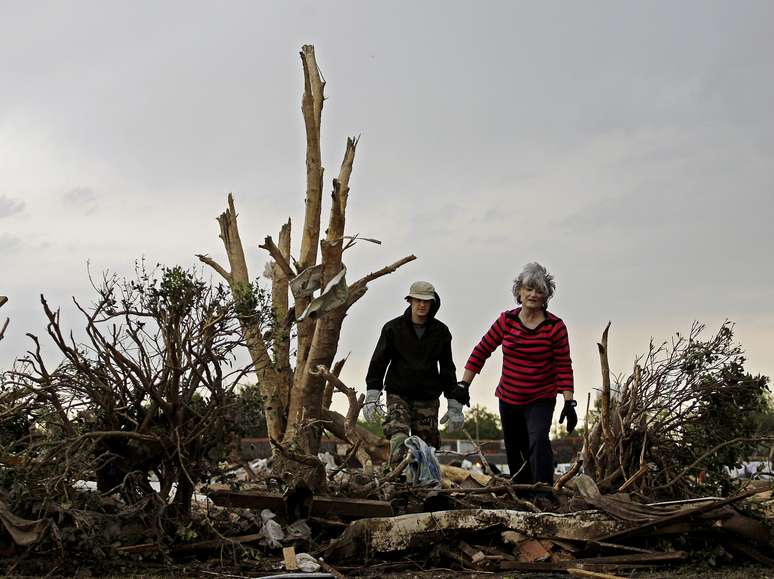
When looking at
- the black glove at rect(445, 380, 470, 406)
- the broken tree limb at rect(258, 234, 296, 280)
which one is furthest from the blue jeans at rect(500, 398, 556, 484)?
the broken tree limb at rect(258, 234, 296, 280)

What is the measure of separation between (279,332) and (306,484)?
121 centimetres

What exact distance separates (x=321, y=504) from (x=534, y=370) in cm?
190

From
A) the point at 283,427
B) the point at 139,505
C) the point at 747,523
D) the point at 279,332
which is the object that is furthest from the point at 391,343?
the point at 283,427

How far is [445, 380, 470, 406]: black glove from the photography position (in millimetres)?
9023

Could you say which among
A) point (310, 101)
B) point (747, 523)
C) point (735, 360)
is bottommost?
point (747, 523)

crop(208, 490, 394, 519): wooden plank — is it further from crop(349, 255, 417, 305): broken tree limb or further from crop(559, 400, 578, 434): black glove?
crop(349, 255, 417, 305): broken tree limb

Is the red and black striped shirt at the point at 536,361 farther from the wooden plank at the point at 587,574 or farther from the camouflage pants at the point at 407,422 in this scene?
the wooden plank at the point at 587,574

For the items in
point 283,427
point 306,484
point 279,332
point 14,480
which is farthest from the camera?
point 283,427

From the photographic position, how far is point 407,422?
882 cm

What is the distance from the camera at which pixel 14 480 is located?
24.1 ft

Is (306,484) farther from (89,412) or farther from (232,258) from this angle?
(232,258)

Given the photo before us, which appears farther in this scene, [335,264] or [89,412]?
[335,264]

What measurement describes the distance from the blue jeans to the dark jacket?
1.99 ft

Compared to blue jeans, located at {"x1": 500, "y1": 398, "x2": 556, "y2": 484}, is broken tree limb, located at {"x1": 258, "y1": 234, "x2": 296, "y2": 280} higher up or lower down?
higher up
